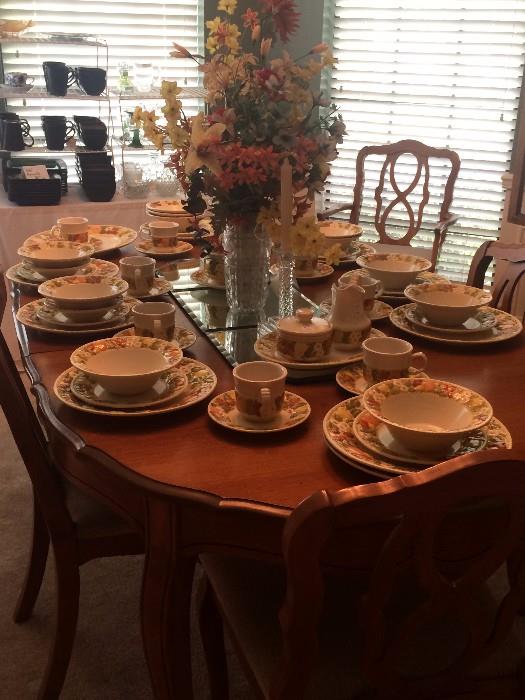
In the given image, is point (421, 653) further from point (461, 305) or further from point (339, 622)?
point (461, 305)

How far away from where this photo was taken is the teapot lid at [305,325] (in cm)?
146

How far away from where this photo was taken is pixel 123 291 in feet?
5.72

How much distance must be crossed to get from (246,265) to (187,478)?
819mm

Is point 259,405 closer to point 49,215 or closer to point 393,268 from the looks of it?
point 393,268

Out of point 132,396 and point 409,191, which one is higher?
point 409,191

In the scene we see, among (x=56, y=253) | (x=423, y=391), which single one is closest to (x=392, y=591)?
(x=423, y=391)

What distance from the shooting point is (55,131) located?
3311 millimetres

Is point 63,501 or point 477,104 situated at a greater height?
point 477,104

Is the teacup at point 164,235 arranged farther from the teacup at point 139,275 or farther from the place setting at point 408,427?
the place setting at point 408,427

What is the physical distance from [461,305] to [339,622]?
2.85 feet

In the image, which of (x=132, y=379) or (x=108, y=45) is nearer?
(x=132, y=379)

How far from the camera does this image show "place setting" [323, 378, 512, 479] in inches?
43.6

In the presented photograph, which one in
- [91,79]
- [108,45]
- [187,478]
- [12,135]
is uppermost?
[108,45]

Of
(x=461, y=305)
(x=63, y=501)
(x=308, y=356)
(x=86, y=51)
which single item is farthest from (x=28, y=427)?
(x=86, y=51)
